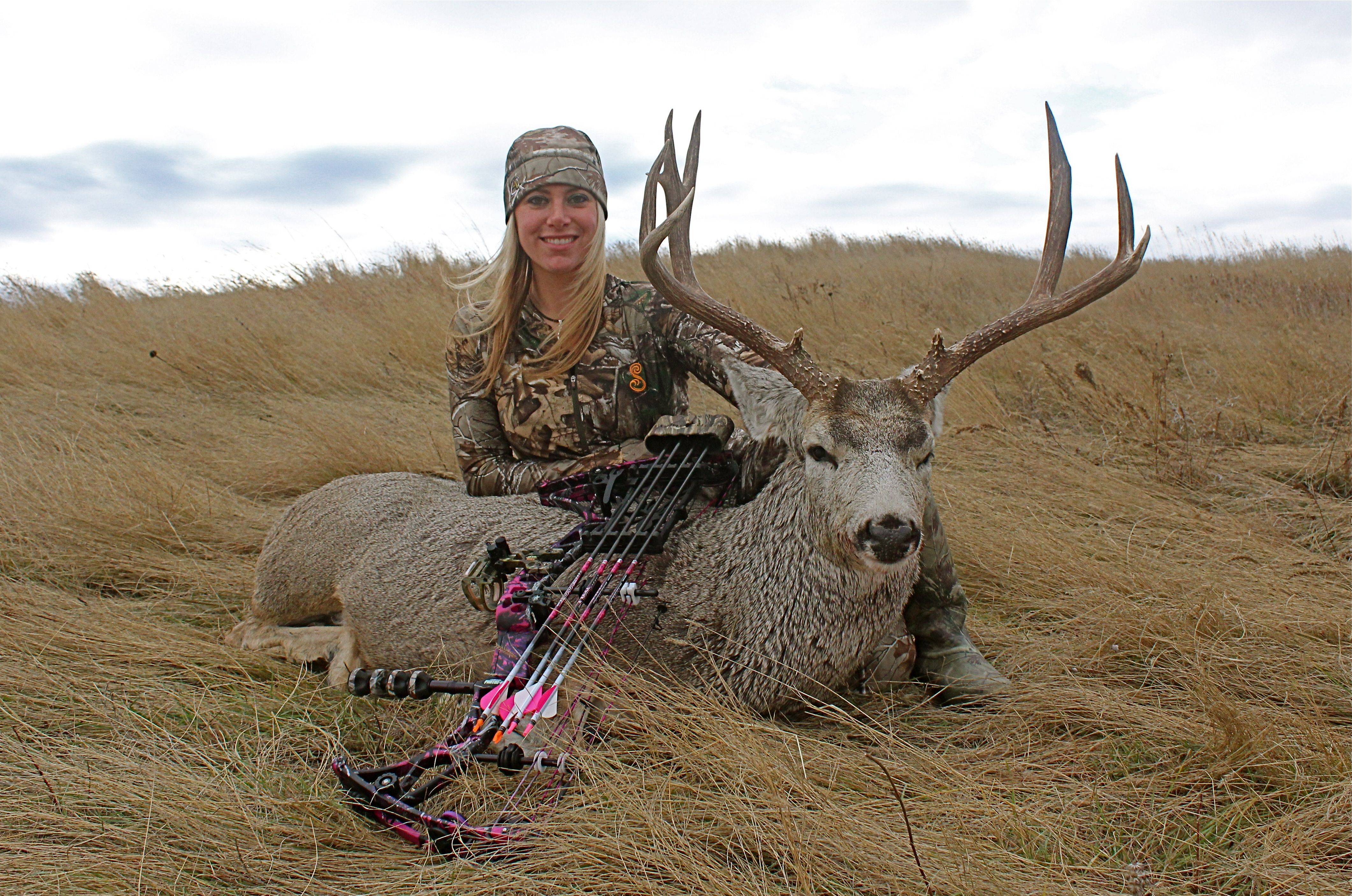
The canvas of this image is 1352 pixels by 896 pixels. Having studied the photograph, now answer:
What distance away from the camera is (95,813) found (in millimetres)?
2525

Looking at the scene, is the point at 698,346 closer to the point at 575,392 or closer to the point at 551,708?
the point at 575,392

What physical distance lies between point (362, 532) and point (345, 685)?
0.65 m

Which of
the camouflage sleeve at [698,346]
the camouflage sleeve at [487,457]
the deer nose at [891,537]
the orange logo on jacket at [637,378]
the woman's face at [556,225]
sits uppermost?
the woman's face at [556,225]

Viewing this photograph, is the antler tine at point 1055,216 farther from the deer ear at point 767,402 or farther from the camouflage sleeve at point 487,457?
the camouflage sleeve at point 487,457

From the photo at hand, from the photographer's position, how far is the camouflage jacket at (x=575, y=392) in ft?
13.0

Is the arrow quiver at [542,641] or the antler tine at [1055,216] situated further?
the antler tine at [1055,216]

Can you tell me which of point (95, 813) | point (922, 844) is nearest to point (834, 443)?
point (922, 844)

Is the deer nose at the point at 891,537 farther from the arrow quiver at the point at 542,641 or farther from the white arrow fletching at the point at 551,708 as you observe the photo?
the white arrow fletching at the point at 551,708

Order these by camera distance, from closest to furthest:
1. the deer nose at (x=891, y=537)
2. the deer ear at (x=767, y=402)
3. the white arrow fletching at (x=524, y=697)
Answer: the white arrow fletching at (x=524, y=697), the deer nose at (x=891, y=537), the deer ear at (x=767, y=402)

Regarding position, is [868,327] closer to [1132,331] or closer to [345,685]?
[1132,331]

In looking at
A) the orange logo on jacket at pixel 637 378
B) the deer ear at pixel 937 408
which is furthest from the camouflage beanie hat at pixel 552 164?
the deer ear at pixel 937 408

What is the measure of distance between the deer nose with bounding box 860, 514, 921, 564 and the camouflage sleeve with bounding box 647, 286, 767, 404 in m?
1.06

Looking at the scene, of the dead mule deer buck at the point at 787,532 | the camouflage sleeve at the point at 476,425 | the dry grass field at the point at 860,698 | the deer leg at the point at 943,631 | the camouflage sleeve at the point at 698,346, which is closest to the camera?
the dry grass field at the point at 860,698

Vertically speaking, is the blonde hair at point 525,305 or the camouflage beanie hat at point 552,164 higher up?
the camouflage beanie hat at point 552,164
